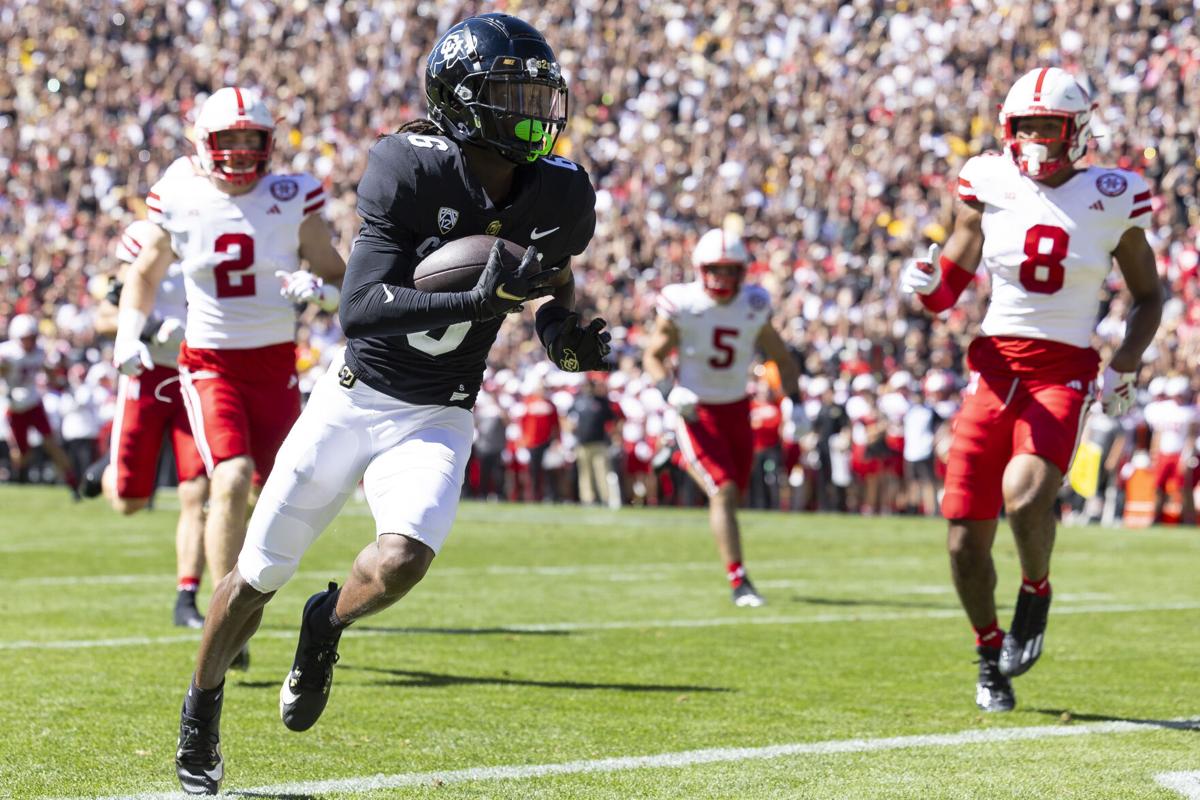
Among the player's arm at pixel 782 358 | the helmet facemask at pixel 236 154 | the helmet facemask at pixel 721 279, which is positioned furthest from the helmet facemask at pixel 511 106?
the helmet facemask at pixel 721 279

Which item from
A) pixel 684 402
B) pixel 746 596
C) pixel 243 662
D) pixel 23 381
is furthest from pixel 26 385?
pixel 243 662

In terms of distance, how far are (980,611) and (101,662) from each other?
316cm

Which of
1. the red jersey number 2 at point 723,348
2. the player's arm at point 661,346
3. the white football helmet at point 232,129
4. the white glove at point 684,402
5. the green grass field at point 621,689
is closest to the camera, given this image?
the green grass field at point 621,689

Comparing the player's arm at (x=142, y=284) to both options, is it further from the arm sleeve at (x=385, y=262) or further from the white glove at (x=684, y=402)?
the white glove at (x=684, y=402)

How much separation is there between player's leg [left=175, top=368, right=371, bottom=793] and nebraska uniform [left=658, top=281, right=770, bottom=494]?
544cm

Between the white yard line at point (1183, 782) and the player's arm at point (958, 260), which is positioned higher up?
the player's arm at point (958, 260)

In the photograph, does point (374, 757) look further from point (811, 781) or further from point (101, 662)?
point (101, 662)

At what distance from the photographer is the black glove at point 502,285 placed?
12.5 feet

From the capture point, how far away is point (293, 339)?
22.7 ft

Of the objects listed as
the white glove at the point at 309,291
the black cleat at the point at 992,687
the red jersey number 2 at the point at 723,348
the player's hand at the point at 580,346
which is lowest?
the black cleat at the point at 992,687

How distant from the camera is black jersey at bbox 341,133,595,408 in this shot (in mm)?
4012

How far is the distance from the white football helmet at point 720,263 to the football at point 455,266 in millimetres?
5853

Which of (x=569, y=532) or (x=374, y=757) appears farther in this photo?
(x=569, y=532)

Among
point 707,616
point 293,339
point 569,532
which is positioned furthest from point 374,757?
point 569,532
